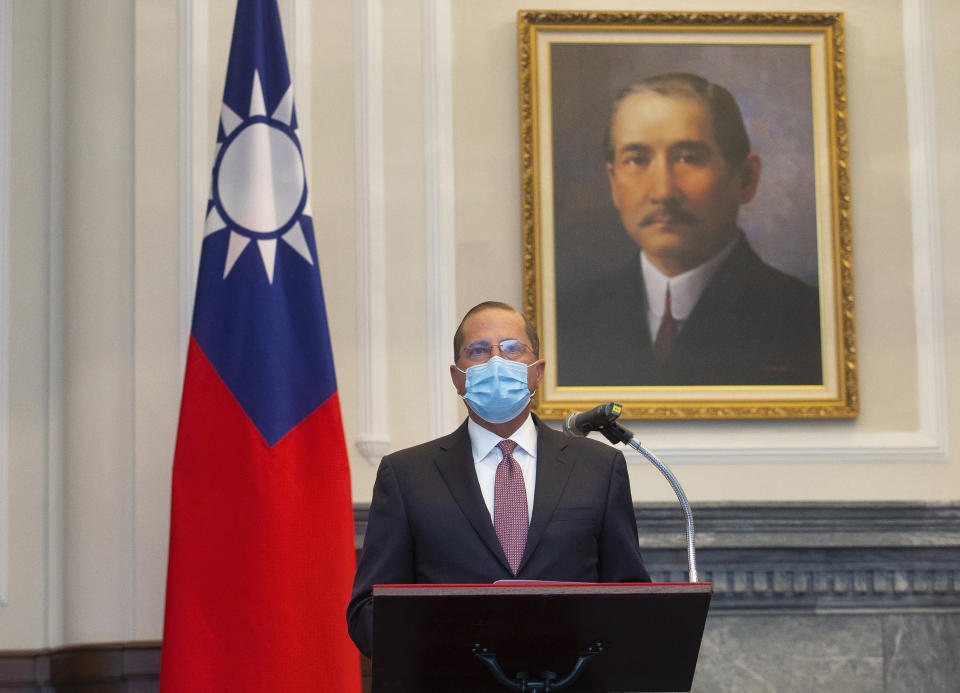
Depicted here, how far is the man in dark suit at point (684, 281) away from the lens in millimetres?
4566

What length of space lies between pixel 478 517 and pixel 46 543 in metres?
2.29

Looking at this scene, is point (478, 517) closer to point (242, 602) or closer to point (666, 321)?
point (242, 602)

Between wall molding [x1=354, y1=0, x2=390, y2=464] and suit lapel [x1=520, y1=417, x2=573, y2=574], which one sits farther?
wall molding [x1=354, y1=0, x2=390, y2=464]

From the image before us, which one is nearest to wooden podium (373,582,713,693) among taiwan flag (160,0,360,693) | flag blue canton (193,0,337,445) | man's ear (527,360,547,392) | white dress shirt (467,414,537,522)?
white dress shirt (467,414,537,522)

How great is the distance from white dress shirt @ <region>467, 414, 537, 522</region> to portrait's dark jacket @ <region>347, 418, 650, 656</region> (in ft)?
0.08

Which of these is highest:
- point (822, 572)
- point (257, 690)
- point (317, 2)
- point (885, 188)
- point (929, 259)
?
Result: point (317, 2)

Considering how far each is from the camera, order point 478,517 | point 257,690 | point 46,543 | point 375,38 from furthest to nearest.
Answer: point 375,38
point 46,543
point 257,690
point 478,517

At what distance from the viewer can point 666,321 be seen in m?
4.59

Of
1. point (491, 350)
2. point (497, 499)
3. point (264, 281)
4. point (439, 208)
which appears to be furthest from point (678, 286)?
point (497, 499)

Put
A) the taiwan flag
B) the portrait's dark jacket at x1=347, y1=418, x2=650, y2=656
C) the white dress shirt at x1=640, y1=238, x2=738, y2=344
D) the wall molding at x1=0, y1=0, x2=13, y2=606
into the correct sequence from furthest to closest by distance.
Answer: the white dress shirt at x1=640, y1=238, x2=738, y2=344, the wall molding at x1=0, y1=0, x2=13, y2=606, the taiwan flag, the portrait's dark jacket at x1=347, y1=418, x2=650, y2=656

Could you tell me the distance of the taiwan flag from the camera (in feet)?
12.7

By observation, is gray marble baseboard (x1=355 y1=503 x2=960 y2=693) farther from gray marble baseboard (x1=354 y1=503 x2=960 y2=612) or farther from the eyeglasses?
the eyeglasses

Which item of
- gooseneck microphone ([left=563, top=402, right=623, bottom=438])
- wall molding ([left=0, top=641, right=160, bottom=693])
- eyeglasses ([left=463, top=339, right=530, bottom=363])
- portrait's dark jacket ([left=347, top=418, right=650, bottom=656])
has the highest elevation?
eyeglasses ([left=463, top=339, right=530, bottom=363])

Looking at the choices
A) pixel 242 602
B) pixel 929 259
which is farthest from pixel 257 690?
pixel 929 259
